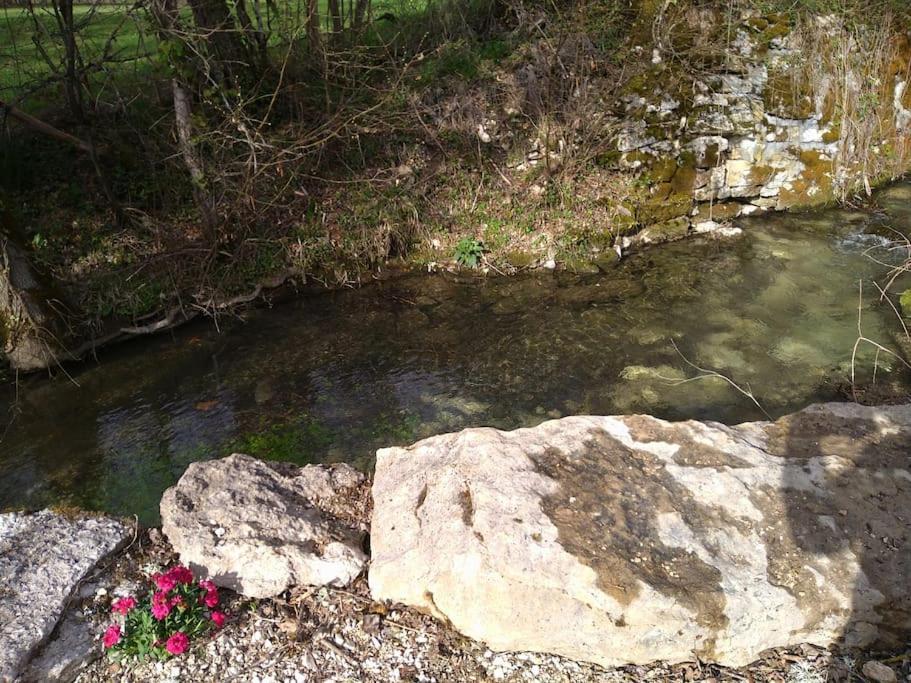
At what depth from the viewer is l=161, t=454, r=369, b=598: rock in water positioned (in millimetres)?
3273

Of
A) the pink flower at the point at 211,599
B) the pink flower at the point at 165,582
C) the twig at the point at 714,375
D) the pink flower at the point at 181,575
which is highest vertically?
the pink flower at the point at 165,582

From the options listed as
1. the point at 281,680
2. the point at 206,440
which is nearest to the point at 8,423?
the point at 206,440

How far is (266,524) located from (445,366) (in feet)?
9.30

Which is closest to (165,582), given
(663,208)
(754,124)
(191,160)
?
(191,160)

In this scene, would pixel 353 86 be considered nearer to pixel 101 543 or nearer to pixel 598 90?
pixel 598 90

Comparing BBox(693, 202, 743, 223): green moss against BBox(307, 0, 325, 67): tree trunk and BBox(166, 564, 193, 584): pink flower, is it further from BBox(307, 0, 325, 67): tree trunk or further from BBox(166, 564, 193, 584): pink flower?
BBox(166, 564, 193, 584): pink flower

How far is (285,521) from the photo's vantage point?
3.47 m

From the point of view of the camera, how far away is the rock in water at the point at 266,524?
327 cm

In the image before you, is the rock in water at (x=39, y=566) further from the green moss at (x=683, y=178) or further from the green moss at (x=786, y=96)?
the green moss at (x=786, y=96)

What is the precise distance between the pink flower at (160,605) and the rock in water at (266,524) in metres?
0.33

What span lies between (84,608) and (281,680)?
3.52ft

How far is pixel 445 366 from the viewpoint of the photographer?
6.04 meters

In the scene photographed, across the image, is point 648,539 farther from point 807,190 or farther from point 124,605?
point 807,190

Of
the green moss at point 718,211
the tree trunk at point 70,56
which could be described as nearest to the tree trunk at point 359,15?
the tree trunk at point 70,56
